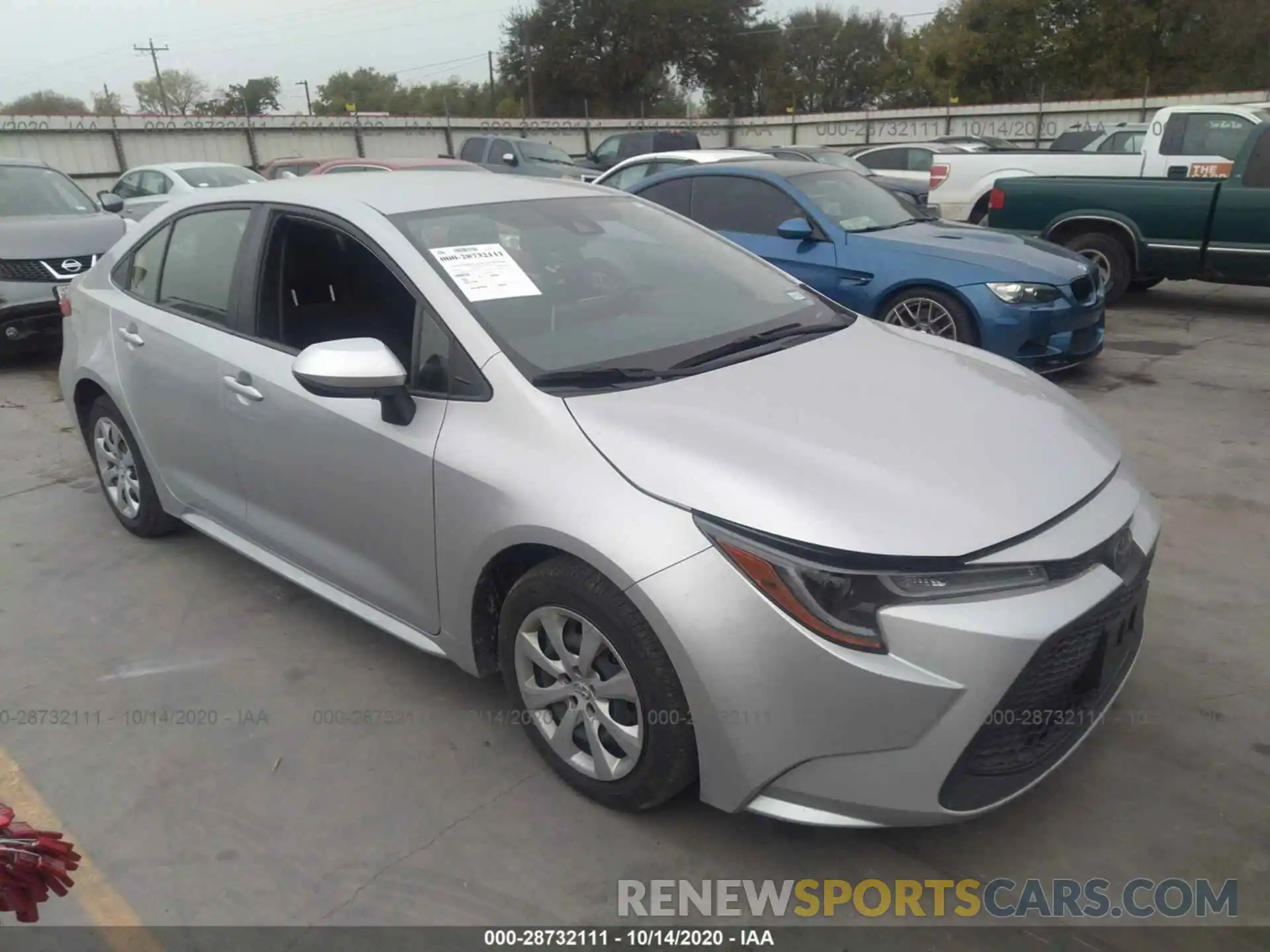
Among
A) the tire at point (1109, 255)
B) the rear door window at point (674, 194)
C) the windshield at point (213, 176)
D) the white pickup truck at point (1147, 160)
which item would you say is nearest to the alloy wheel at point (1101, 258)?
the tire at point (1109, 255)

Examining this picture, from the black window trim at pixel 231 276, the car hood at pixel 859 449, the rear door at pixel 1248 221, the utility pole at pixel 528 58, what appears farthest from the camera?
the utility pole at pixel 528 58

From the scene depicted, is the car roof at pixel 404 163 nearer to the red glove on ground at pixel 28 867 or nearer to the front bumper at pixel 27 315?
the front bumper at pixel 27 315

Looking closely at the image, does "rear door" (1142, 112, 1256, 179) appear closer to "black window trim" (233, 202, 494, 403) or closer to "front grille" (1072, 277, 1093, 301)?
"front grille" (1072, 277, 1093, 301)

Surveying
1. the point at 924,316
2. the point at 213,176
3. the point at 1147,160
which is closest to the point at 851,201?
the point at 924,316

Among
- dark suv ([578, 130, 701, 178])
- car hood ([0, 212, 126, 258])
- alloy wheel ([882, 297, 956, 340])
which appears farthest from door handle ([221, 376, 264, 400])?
dark suv ([578, 130, 701, 178])

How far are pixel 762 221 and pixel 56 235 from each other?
5.70 meters

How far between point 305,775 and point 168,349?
6.13 feet

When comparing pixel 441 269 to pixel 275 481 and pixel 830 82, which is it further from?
pixel 830 82

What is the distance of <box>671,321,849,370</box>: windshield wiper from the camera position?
2.94 meters

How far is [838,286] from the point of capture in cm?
677

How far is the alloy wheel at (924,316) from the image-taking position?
641 cm

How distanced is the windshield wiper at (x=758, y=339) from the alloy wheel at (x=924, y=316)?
3.18 meters

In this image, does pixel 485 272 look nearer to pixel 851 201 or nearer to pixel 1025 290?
pixel 1025 290

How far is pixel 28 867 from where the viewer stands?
5.07 feet
